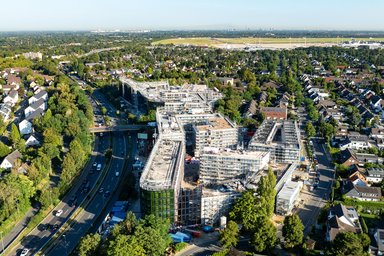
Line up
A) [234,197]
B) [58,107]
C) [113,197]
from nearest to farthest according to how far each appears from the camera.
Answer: [234,197] → [113,197] → [58,107]

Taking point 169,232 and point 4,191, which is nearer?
point 169,232

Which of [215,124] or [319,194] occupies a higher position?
[215,124]

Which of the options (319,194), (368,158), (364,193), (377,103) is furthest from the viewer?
(377,103)

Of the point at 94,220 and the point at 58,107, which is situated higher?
the point at 58,107

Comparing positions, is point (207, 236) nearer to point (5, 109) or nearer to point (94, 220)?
point (94, 220)

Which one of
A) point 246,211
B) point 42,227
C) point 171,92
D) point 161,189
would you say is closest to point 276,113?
point 171,92

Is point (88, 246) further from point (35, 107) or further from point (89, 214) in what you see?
point (35, 107)

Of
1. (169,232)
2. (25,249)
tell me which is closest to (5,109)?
Answer: (25,249)

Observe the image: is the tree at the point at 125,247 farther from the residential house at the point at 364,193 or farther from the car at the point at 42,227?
the residential house at the point at 364,193
